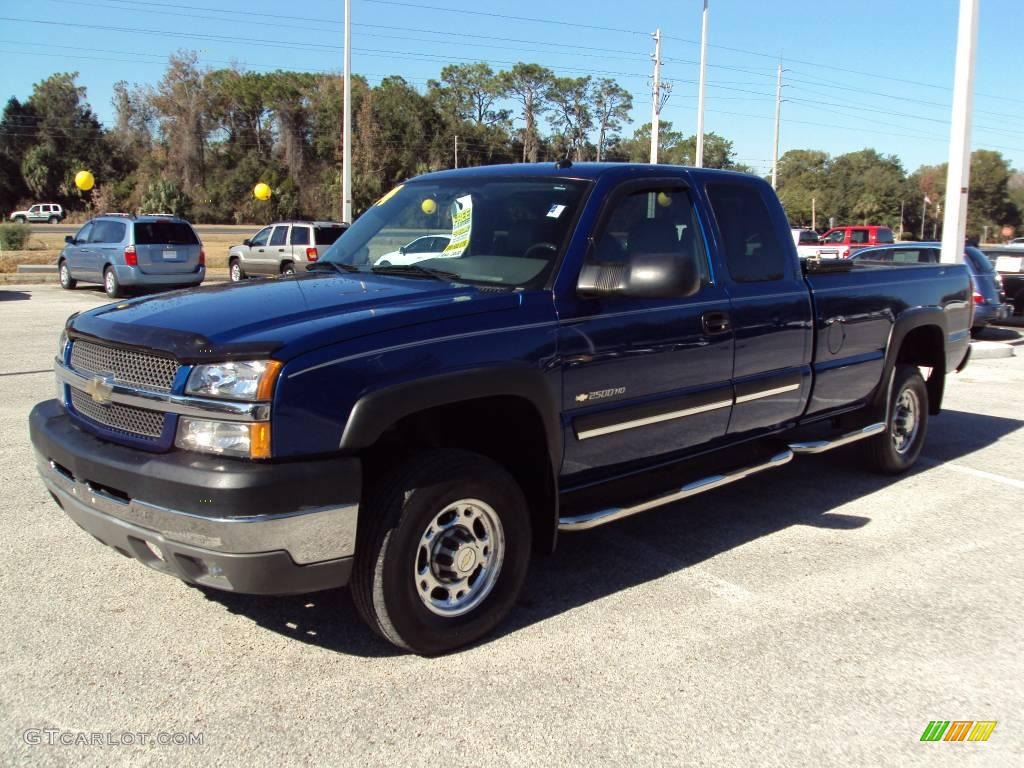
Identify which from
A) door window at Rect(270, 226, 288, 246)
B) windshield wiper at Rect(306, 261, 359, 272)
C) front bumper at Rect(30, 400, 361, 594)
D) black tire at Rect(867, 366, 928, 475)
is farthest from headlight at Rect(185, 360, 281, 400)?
door window at Rect(270, 226, 288, 246)

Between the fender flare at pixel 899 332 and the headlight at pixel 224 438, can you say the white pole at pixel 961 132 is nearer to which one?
the fender flare at pixel 899 332

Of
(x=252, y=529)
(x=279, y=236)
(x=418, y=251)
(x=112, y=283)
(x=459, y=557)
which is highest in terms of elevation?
(x=279, y=236)

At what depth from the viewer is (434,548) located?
3.47m

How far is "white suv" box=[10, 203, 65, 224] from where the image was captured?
65.3 metres

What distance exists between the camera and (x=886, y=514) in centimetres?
550

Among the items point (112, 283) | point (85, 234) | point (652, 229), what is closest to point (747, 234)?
point (652, 229)

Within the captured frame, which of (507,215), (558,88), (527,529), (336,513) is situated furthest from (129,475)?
(558,88)

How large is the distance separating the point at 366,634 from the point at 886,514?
11.2 ft

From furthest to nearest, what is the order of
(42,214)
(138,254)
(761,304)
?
(42,214) → (138,254) → (761,304)

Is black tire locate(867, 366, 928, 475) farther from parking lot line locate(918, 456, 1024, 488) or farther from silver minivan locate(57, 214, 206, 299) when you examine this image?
silver minivan locate(57, 214, 206, 299)

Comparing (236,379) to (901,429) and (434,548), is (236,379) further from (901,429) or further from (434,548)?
(901,429)

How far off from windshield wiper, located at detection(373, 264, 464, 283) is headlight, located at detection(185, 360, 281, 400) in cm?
123

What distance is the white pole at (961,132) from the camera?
42.8ft

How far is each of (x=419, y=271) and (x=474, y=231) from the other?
1.11ft
